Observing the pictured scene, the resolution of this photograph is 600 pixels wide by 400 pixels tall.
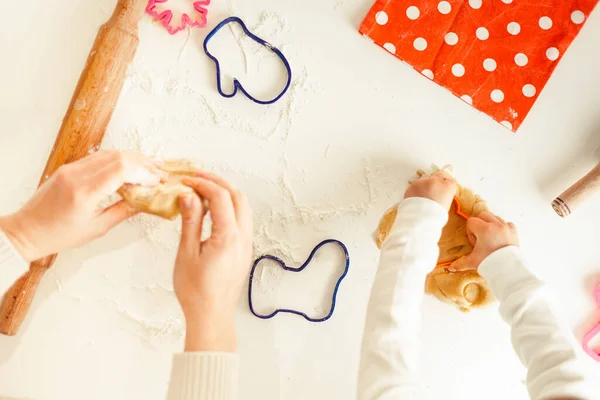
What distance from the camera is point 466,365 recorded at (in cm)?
100

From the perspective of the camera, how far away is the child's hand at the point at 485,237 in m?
0.90

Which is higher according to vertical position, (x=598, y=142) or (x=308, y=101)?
(x=598, y=142)

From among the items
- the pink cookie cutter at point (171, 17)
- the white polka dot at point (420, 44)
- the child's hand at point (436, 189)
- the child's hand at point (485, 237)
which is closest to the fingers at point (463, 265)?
the child's hand at point (485, 237)

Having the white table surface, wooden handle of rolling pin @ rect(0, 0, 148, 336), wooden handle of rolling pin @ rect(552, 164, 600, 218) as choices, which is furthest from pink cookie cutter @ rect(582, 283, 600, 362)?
wooden handle of rolling pin @ rect(0, 0, 148, 336)

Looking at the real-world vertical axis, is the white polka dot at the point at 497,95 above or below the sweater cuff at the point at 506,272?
above

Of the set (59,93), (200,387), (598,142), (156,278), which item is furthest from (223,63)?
(598,142)

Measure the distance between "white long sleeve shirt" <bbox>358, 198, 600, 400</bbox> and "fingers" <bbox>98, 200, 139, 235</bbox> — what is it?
411 millimetres

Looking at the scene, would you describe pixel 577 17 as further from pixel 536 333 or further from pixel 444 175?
pixel 536 333

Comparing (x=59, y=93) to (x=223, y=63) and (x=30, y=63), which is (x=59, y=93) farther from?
(x=223, y=63)

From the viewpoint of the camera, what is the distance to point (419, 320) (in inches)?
33.3

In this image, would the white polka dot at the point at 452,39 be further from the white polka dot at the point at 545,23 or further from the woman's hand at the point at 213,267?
the woman's hand at the point at 213,267

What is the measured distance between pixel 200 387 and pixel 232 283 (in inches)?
5.3

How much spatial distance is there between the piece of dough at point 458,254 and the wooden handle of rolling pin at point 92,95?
0.53 meters

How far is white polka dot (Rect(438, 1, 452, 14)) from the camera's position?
37.9 inches
